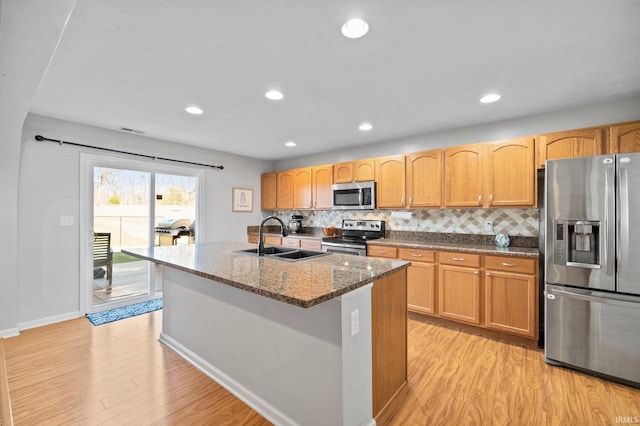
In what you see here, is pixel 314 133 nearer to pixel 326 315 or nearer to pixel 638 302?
pixel 326 315

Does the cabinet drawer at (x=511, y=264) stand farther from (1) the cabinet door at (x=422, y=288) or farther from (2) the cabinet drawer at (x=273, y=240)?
(2) the cabinet drawer at (x=273, y=240)

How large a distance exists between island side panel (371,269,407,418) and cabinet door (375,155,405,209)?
6.41 ft

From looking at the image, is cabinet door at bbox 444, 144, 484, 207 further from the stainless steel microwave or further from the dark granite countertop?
the dark granite countertop

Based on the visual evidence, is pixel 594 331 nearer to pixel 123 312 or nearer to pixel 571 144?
pixel 571 144

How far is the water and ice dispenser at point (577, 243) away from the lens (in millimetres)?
2234

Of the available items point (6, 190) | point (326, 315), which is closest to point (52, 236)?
point (6, 190)

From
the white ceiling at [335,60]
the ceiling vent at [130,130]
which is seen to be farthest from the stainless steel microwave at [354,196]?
the ceiling vent at [130,130]

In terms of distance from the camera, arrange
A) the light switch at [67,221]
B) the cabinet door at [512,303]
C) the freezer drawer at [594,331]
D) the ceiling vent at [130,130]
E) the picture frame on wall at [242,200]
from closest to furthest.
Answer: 1. the freezer drawer at [594,331]
2. the cabinet door at [512,303]
3. the light switch at [67,221]
4. the ceiling vent at [130,130]
5. the picture frame on wall at [242,200]

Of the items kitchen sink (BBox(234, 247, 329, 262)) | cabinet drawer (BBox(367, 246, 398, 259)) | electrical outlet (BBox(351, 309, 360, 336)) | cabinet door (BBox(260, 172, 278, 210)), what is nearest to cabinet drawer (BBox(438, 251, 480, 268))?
cabinet drawer (BBox(367, 246, 398, 259))

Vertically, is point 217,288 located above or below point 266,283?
below

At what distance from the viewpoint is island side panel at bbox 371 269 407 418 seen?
1.73 m

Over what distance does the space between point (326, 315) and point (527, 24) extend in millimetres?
2009

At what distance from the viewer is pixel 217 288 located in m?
2.18

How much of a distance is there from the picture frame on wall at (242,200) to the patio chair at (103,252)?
192 cm
